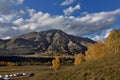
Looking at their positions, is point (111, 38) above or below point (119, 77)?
above

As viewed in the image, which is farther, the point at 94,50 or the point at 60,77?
the point at 94,50

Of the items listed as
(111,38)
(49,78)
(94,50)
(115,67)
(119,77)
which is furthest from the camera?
(94,50)

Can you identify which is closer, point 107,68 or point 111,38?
point 107,68

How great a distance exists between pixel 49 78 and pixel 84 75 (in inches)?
422

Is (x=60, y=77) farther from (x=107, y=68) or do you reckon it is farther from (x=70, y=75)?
(x=107, y=68)

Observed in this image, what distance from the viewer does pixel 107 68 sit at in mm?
44344

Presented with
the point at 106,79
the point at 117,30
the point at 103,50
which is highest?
the point at 117,30

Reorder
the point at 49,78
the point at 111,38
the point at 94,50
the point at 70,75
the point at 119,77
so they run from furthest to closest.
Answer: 1. the point at 94,50
2. the point at 111,38
3. the point at 49,78
4. the point at 70,75
5. the point at 119,77

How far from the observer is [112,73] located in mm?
40531

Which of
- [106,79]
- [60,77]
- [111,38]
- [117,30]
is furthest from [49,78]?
[117,30]

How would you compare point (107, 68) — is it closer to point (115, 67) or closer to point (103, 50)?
point (115, 67)

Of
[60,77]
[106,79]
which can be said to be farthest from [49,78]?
[106,79]

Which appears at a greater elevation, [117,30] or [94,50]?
[117,30]

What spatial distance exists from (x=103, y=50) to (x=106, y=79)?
123m
